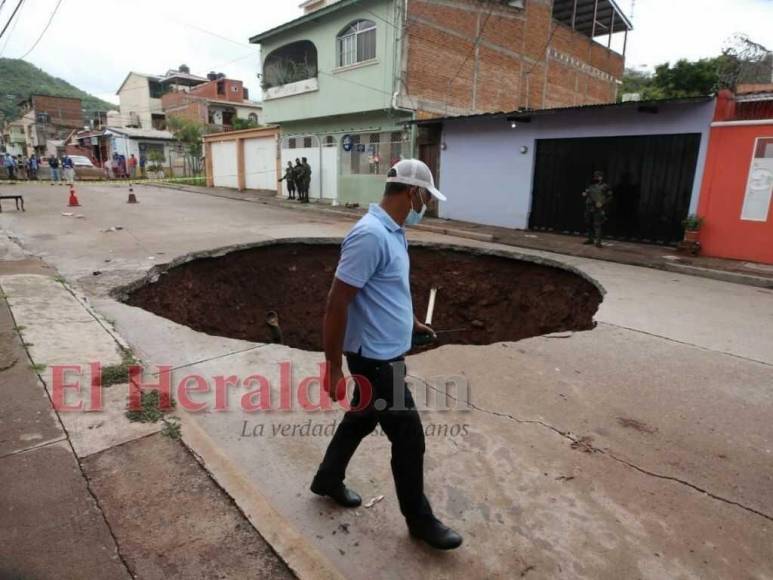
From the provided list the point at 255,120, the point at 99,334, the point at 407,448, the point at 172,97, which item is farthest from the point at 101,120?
the point at 407,448

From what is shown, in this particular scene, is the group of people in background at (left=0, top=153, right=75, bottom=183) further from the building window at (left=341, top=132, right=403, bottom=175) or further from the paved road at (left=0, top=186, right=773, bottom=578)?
the paved road at (left=0, top=186, right=773, bottom=578)

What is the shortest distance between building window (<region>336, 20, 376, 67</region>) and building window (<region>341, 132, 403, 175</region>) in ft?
8.62

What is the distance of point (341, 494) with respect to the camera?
2.40 meters

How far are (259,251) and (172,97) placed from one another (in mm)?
44154

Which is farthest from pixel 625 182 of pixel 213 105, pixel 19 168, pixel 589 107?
pixel 213 105

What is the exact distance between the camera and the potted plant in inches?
386

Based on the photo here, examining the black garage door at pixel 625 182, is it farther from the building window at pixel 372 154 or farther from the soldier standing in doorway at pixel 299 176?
the soldier standing in doorway at pixel 299 176

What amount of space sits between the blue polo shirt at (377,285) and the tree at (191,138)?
122 ft

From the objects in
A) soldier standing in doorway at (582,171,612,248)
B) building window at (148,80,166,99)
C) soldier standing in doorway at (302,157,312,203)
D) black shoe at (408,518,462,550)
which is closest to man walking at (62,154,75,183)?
soldier standing in doorway at (302,157,312,203)

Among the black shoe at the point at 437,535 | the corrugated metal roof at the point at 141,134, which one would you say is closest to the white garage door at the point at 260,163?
the corrugated metal roof at the point at 141,134

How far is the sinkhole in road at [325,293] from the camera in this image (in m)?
7.31

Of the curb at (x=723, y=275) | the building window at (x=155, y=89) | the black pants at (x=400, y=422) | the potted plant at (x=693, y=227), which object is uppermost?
the building window at (x=155, y=89)

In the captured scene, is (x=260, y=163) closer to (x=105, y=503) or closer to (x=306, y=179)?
(x=306, y=179)

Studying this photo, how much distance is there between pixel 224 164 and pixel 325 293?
2155 cm
